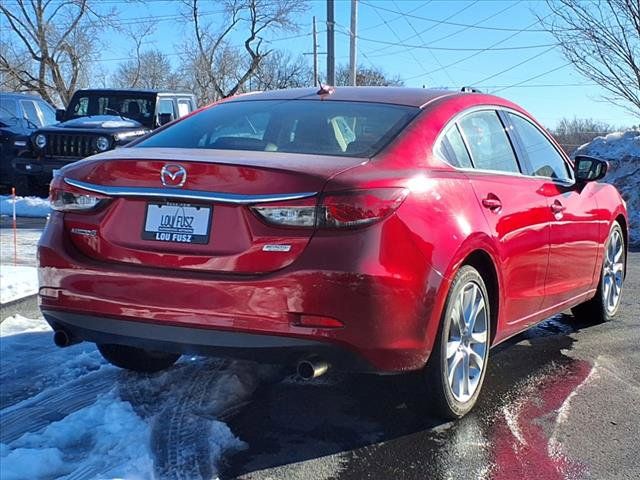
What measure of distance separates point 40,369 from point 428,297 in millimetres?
2560

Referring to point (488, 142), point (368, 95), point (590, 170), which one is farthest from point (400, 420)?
point (590, 170)

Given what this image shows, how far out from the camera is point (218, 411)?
3.86 metres

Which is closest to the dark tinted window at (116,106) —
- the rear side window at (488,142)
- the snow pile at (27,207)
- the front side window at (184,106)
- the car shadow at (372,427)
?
the front side window at (184,106)

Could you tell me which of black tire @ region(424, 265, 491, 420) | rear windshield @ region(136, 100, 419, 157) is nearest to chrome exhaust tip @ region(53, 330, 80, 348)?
rear windshield @ region(136, 100, 419, 157)

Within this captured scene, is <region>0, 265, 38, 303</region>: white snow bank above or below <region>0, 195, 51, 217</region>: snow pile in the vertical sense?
below

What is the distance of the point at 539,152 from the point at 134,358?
9.43 ft

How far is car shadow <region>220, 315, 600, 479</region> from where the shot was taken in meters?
3.34

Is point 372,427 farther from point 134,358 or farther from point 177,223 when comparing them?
point 134,358

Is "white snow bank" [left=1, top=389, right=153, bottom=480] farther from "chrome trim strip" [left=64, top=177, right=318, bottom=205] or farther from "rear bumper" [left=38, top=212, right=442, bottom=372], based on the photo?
"chrome trim strip" [left=64, top=177, right=318, bottom=205]

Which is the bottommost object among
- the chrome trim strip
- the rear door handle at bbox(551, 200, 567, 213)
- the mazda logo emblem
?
the rear door handle at bbox(551, 200, 567, 213)

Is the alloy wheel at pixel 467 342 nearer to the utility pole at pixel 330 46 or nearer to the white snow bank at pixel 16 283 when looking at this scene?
the white snow bank at pixel 16 283

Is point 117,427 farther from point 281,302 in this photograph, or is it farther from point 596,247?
point 596,247

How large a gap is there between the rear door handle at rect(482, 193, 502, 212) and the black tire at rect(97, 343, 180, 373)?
76.2 inches

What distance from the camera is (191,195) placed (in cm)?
328
